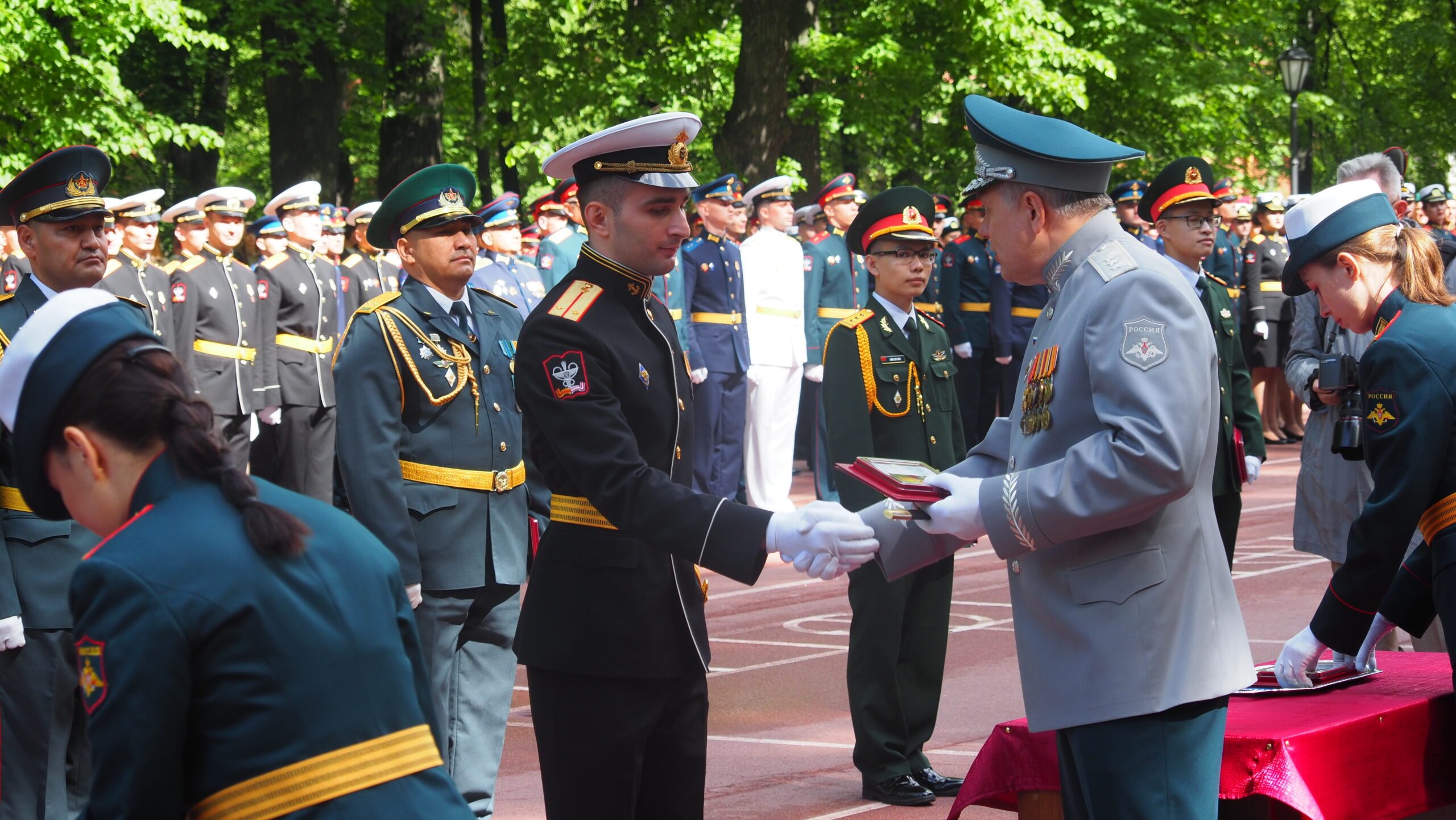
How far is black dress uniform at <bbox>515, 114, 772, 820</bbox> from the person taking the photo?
3.78 metres

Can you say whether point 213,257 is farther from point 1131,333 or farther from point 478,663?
point 1131,333

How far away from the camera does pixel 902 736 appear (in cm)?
619

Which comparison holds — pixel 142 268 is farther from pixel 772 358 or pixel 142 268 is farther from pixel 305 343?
pixel 772 358

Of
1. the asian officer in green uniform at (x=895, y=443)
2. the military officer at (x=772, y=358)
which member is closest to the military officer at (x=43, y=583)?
the asian officer in green uniform at (x=895, y=443)

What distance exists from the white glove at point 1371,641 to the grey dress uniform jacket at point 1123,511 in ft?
4.28

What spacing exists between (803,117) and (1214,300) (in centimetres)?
1431

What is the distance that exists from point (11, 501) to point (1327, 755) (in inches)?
155

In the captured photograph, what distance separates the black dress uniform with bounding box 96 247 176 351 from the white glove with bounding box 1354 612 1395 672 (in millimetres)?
9376

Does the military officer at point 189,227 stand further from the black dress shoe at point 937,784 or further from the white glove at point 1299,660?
the white glove at point 1299,660

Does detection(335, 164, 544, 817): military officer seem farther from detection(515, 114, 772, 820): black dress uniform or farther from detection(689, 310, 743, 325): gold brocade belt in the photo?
detection(689, 310, 743, 325): gold brocade belt

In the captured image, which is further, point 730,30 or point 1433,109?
point 1433,109

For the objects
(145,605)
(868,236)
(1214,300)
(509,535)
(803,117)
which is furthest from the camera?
(803,117)

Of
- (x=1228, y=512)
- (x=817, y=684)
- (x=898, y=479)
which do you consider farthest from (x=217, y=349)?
(x=898, y=479)

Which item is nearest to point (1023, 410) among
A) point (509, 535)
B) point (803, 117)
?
point (509, 535)
